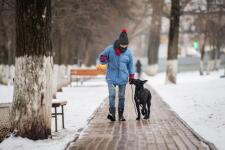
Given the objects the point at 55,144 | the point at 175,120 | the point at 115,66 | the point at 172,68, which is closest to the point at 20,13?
the point at 55,144

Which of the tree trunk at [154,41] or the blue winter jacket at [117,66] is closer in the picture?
the blue winter jacket at [117,66]

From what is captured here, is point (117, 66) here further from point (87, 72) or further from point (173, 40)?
point (87, 72)

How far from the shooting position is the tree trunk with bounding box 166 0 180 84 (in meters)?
25.6

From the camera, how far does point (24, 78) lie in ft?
29.1

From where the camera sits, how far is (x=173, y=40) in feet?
85.1

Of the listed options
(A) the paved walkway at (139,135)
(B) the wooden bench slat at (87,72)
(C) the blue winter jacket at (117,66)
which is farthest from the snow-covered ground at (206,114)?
(B) the wooden bench slat at (87,72)

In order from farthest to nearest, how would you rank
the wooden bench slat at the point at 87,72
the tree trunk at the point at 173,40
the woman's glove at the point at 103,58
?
the wooden bench slat at the point at 87,72 < the tree trunk at the point at 173,40 < the woman's glove at the point at 103,58

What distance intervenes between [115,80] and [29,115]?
9.90 feet

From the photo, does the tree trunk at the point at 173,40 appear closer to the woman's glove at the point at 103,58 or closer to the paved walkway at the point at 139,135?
the paved walkway at the point at 139,135

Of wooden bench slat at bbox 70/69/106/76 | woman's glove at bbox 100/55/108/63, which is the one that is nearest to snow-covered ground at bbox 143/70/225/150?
woman's glove at bbox 100/55/108/63

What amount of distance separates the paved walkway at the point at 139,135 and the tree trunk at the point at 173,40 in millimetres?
13559

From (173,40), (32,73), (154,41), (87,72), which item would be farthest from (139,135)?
(154,41)

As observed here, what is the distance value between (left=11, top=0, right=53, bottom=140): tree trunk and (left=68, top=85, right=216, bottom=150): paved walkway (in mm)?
839

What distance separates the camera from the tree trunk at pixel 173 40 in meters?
25.6
